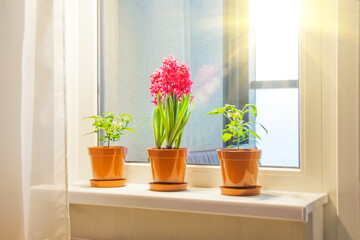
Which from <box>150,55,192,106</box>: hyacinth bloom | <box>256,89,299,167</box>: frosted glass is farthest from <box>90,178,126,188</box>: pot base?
<box>256,89,299,167</box>: frosted glass

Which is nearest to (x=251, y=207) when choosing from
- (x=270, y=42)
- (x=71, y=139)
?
(x=270, y=42)

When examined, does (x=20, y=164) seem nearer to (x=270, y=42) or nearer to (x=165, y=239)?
(x=165, y=239)

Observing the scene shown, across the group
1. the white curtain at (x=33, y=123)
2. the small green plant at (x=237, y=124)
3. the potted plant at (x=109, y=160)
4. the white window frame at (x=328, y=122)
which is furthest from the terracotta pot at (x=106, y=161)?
the small green plant at (x=237, y=124)

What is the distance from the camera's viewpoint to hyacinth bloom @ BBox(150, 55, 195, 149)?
1.37m

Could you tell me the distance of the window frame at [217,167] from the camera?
50.4 inches

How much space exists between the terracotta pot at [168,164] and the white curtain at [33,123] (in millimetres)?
287

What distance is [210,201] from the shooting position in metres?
1.18

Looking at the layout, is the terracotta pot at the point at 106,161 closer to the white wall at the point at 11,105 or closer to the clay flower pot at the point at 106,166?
the clay flower pot at the point at 106,166

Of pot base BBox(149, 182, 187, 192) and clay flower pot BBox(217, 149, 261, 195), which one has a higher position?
clay flower pot BBox(217, 149, 261, 195)

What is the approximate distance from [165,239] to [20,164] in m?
0.50

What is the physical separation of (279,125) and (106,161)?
22.7 inches

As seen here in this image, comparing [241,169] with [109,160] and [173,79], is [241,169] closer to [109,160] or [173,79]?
[173,79]

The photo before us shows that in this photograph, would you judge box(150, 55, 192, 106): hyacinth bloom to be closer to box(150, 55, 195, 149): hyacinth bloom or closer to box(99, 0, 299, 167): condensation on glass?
box(150, 55, 195, 149): hyacinth bloom

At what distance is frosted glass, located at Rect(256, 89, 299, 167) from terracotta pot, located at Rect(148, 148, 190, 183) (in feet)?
0.85
